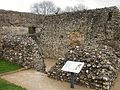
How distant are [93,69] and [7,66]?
3.88 meters

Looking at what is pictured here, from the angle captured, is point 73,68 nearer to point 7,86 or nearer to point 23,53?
point 7,86

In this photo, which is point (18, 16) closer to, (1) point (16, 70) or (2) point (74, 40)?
(2) point (74, 40)

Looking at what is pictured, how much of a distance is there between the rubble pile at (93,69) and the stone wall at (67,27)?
3.69 m

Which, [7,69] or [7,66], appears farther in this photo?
[7,66]

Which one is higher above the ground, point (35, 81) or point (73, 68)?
point (73, 68)

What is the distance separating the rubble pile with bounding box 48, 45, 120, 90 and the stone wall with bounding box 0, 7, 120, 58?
145 inches

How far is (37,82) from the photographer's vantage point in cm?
937

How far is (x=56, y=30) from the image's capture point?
17.5 meters

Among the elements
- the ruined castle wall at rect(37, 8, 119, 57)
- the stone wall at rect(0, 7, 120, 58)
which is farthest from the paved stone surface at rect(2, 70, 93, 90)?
the ruined castle wall at rect(37, 8, 119, 57)

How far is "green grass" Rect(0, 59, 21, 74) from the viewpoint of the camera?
1062cm

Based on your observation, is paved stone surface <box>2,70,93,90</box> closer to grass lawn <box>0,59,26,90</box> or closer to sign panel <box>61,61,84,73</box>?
grass lawn <box>0,59,26,90</box>

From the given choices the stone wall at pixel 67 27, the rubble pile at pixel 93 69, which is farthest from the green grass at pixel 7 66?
the stone wall at pixel 67 27

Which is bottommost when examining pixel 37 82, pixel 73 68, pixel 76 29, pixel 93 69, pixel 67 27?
pixel 37 82

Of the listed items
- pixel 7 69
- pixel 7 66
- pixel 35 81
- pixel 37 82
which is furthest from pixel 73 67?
pixel 7 66
